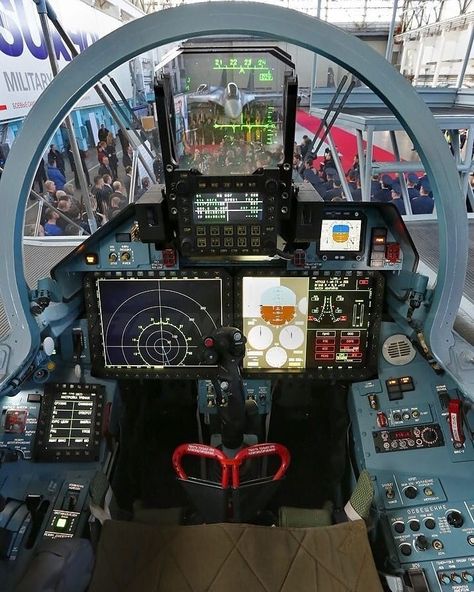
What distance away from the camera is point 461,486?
6.32ft

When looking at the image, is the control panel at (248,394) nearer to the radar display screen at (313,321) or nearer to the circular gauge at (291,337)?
the radar display screen at (313,321)

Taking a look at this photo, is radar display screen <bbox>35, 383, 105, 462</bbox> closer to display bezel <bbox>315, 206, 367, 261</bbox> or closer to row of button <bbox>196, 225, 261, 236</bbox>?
row of button <bbox>196, 225, 261, 236</bbox>

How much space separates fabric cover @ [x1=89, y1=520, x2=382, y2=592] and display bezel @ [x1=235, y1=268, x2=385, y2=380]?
0.85 m

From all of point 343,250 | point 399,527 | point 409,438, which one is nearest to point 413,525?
point 399,527

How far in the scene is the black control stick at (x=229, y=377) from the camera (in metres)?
1.66

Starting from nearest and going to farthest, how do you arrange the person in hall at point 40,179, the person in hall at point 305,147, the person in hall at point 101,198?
the person in hall at point 305,147 < the person in hall at point 101,198 < the person in hall at point 40,179

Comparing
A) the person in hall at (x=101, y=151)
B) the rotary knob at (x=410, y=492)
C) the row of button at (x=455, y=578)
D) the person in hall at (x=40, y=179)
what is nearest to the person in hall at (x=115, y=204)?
the person in hall at (x=40, y=179)

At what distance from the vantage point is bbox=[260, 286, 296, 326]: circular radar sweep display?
2252 millimetres

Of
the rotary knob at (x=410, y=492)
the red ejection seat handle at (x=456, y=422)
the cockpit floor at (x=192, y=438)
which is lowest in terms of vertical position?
the cockpit floor at (x=192, y=438)

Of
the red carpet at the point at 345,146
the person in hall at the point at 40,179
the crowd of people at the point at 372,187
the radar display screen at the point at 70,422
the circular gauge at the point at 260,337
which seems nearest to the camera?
the radar display screen at the point at 70,422

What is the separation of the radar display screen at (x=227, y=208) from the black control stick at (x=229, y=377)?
0.43 m

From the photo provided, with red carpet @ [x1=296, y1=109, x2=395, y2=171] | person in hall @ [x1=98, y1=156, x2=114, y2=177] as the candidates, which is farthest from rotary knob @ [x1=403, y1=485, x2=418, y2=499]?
red carpet @ [x1=296, y1=109, x2=395, y2=171]

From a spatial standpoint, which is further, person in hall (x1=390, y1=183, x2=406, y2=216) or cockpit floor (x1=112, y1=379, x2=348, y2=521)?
person in hall (x1=390, y1=183, x2=406, y2=216)

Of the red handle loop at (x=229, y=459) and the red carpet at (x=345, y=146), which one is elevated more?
the red carpet at (x=345, y=146)
